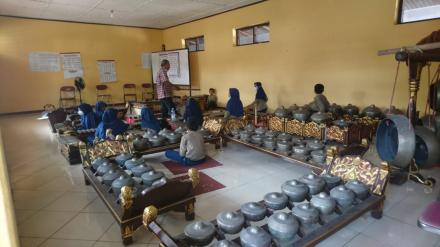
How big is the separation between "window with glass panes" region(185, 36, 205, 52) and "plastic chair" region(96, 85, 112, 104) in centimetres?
287

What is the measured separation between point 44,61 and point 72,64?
0.68m

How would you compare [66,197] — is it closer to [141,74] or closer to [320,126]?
[320,126]

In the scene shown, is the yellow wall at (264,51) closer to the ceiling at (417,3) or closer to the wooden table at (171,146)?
the ceiling at (417,3)

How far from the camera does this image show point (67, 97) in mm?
7906

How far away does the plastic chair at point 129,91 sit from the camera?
8823 millimetres

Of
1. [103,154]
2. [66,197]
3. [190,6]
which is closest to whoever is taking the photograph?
[66,197]

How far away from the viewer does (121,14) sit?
6.93 metres

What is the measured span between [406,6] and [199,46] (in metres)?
5.29

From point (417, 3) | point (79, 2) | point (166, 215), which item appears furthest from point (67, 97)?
point (417, 3)

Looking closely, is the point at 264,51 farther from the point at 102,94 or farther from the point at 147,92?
the point at 102,94

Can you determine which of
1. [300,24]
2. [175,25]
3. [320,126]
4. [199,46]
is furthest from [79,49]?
[320,126]

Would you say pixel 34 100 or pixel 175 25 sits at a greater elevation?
pixel 175 25

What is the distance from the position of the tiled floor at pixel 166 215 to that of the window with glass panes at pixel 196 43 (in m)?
4.93

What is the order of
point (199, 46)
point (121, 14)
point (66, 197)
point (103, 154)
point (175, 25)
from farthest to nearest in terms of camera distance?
1. point (175, 25)
2. point (199, 46)
3. point (121, 14)
4. point (103, 154)
5. point (66, 197)
